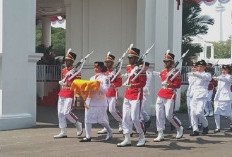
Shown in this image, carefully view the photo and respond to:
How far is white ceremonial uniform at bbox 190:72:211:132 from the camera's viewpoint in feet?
34.0

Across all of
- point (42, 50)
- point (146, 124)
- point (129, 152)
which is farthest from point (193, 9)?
point (129, 152)

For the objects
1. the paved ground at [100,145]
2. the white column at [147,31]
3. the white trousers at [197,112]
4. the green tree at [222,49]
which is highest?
the green tree at [222,49]

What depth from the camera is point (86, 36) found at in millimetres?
17250

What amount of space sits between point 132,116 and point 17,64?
3904 mm

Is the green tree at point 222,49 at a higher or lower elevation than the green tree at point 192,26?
higher

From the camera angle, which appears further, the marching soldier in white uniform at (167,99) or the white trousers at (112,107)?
the white trousers at (112,107)

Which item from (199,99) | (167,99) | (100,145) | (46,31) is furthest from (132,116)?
(46,31)

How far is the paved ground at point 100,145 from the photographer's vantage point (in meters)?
7.93

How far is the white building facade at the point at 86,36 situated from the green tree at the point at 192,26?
171 inches

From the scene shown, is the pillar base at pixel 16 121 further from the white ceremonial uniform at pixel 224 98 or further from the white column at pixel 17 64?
the white ceremonial uniform at pixel 224 98

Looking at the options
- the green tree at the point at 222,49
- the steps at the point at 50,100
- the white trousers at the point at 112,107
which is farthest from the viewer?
the green tree at the point at 222,49

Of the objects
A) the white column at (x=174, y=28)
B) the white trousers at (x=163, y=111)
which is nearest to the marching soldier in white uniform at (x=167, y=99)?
the white trousers at (x=163, y=111)

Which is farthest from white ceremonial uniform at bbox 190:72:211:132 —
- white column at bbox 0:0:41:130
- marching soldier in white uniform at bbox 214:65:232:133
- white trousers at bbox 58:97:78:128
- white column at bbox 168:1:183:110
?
white column at bbox 168:1:183:110

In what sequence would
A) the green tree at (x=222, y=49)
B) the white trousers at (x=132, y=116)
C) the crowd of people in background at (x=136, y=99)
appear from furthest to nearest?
the green tree at (x=222, y=49) → the crowd of people in background at (x=136, y=99) → the white trousers at (x=132, y=116)
